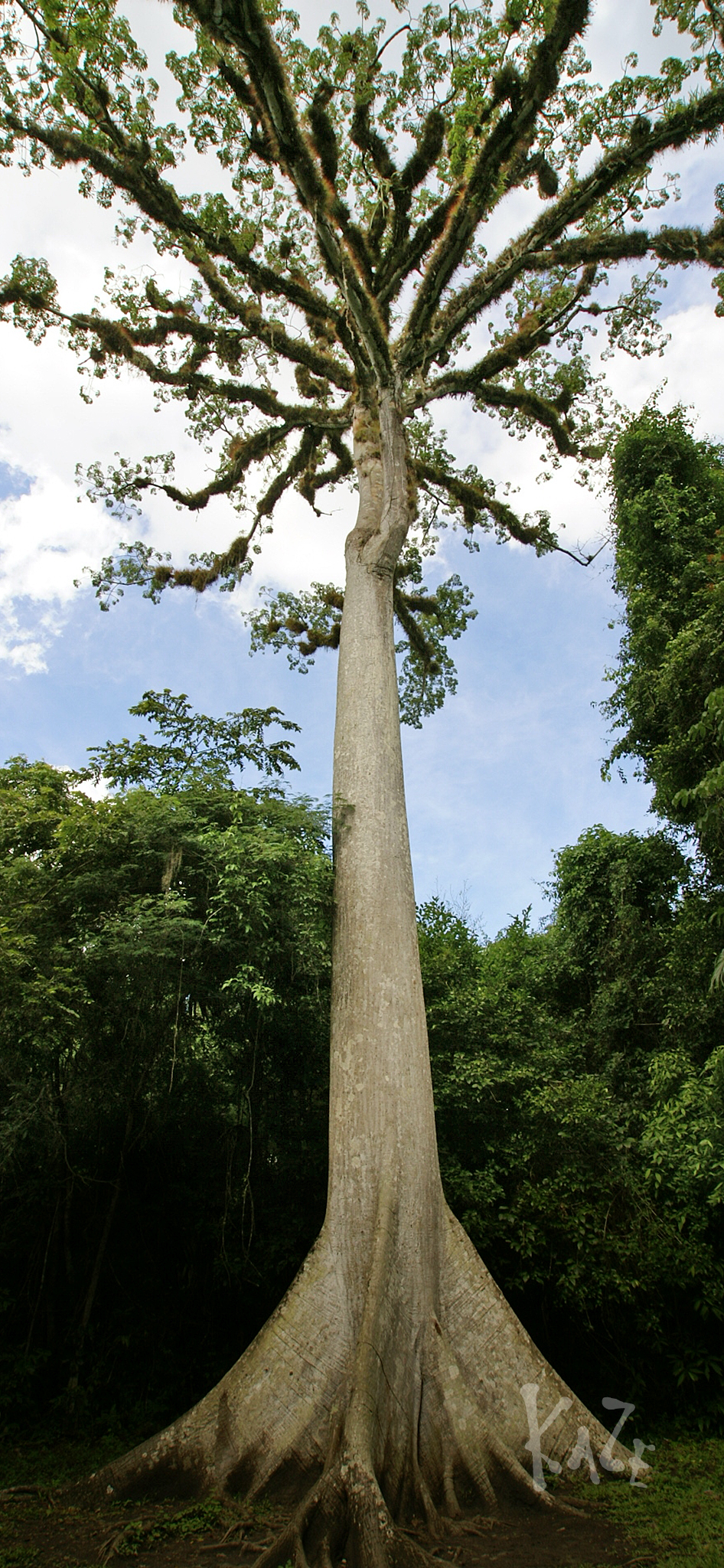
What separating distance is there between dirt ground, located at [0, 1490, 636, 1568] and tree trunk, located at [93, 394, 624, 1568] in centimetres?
12

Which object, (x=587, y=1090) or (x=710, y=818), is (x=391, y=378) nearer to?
(x=710, y=818)

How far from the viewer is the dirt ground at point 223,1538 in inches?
125

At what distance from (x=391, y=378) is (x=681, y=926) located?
6121 millimetres

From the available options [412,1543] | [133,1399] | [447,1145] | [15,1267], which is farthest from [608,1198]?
[15,1267]

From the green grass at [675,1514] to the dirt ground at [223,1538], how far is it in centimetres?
11

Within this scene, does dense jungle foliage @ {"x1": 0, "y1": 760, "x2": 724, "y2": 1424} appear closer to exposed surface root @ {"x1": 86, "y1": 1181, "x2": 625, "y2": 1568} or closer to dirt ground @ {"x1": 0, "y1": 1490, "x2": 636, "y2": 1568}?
exposed surface root @ {"x1": 86, "y1": 1181, "x2": 625, "y2": 1568}

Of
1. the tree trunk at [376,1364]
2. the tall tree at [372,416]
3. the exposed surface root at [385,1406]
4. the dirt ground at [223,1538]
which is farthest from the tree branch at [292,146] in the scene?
the dirt ground at [223,1538]

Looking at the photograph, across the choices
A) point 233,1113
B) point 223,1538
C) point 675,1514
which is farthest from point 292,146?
point 675,1514

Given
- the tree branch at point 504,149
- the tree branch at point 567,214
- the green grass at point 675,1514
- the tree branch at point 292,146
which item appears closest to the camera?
the green grass at point 675,1514

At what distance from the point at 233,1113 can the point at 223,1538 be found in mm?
3406

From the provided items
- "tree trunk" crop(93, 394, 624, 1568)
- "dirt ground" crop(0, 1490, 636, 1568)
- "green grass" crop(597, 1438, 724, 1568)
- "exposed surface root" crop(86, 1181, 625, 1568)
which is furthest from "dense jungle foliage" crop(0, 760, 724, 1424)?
"dirt ground" crop(0, 1490, 636, 1568)

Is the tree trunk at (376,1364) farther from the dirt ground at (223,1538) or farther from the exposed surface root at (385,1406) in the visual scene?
the dirt ground at (223,1538)

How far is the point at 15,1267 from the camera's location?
21.2 feet

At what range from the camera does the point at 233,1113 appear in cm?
662
